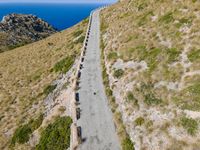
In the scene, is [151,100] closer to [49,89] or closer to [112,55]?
[112,55]

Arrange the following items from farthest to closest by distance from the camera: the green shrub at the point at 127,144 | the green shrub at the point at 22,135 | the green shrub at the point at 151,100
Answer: the green shrub at the point at 22,135 < the green shrub at the point at 151,100 < the green shrub at the point at 127,144

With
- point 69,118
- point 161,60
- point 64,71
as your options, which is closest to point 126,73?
point 161,60

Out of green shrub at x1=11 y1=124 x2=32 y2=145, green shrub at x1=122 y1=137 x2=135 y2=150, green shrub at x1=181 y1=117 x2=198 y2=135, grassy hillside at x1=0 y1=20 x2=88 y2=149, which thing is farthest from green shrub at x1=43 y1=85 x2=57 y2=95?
green shrub at x1=181 y1=117 x2=198 y2=135

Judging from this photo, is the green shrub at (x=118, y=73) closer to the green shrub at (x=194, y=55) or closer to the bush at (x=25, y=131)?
the green shrub at (x=194, y=55)

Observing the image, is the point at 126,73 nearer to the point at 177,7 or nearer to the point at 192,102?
the point at 192,102

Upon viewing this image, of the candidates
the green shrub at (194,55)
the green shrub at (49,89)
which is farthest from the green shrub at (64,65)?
the green shrub at (194,55)

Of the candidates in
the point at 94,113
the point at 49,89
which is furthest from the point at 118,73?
the point at 49,89
